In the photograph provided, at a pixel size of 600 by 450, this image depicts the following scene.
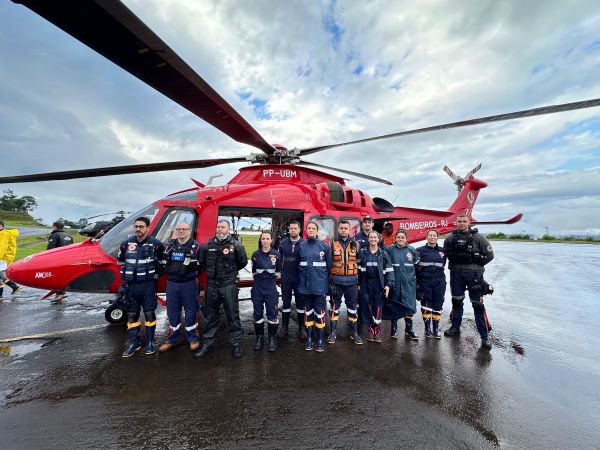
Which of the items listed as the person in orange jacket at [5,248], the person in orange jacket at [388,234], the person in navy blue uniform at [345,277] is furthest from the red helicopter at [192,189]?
the person in orange jacket at [5,248]

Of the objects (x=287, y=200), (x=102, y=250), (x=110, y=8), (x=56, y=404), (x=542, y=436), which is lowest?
(x=542, y=436)

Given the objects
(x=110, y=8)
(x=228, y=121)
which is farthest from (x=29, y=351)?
(x=110, y=8)

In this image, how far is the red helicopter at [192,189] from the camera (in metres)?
2.15

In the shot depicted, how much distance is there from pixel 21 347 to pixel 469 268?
721 centimetres

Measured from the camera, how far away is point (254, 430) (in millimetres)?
2359

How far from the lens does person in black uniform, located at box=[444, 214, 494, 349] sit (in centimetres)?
444

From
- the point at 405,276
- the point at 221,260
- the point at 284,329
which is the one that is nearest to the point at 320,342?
the point at 284,329

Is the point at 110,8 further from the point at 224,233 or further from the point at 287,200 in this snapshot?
the point at 287,200

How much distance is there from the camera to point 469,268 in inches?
179

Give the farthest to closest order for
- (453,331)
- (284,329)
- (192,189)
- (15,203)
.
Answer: (15,203) → (192,189) → (453,331) → (284,329)

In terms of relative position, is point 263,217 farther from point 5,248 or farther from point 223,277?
point 5,248

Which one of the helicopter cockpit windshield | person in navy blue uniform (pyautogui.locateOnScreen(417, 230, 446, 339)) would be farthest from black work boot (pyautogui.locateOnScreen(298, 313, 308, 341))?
the helicopter cockpit windshield

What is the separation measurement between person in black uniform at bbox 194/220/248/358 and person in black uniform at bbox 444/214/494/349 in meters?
3.66

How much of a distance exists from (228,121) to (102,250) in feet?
10.4
